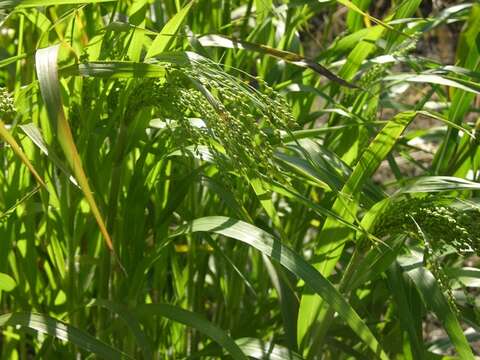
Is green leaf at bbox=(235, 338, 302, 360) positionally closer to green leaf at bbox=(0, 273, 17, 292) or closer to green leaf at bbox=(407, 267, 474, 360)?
green leaf at bbox=(407, 267, 474, 360)

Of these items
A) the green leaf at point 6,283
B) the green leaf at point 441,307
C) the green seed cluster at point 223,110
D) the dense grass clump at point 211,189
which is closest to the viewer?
the green seed cluster at point 223,110

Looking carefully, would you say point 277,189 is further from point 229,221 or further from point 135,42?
point 135,42

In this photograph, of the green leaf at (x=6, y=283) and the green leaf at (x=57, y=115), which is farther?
the green leaf at (x=6, y=283)

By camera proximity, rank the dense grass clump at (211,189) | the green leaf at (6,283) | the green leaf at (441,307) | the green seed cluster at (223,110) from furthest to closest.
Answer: the green leaf at (6,283)
the green leaf at (441,307)
the dense grass clump at (211,189)
the green seed cluster at (223,110)

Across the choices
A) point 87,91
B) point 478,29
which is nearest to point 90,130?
point 87,91

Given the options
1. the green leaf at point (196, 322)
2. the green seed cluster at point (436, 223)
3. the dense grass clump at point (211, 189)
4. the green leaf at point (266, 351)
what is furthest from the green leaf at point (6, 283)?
the green seed cluster at point (436, 223)

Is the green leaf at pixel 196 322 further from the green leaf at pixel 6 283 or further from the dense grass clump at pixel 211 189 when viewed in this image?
the green leaf at pixel 6 283

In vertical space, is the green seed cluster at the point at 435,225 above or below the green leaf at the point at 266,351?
above
